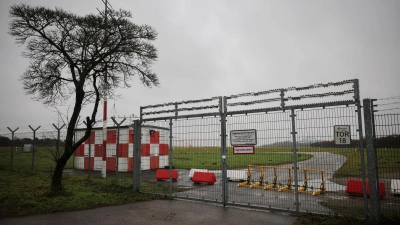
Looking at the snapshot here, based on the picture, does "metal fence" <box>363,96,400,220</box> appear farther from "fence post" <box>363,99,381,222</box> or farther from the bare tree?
the bare tree

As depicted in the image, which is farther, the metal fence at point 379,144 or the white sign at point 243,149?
the white sign at point 243,149

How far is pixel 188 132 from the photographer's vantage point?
8242mm

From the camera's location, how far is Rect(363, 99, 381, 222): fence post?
5301mm

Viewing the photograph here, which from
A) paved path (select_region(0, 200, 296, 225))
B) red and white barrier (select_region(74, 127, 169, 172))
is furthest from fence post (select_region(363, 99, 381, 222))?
red and white barrier (select_region(74, 127, 169, 172))

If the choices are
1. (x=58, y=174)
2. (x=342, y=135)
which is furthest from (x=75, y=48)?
(x=342, y=135)

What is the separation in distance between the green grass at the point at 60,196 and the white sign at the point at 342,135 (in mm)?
5633

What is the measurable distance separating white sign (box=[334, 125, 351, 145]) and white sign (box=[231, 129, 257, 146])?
1.96 metres

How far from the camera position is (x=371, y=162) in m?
5.42

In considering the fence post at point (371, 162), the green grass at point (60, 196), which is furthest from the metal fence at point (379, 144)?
the green grass at point (60, 196)

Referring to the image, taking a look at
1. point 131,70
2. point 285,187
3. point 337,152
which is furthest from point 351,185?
point 131,70

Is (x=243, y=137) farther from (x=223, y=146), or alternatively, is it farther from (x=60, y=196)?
(x=60, y=196)

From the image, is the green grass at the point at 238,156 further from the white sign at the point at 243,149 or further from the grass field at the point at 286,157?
the white sign at the point at 243,149

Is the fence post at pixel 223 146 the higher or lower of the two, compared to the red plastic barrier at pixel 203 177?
higher

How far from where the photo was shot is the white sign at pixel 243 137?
22.8 ft
